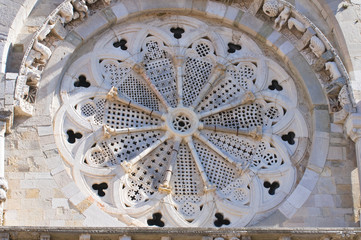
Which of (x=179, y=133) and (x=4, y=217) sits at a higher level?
(x=179, y=133)

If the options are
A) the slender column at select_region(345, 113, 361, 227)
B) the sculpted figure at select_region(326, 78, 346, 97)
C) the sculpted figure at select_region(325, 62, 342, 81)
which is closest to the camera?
the slender column at select_region(345, 113, 361, 227)

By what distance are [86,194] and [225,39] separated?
389 centimetres

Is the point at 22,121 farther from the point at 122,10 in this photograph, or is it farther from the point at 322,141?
the point at 322,141

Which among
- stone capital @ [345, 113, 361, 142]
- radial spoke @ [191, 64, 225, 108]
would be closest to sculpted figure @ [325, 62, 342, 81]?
stone capital @ [345, 113, 361, 142]

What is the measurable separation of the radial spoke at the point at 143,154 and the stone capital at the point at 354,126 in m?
2.92

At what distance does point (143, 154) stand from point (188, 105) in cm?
126

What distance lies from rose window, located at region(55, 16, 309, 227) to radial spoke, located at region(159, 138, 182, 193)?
2 centimetres

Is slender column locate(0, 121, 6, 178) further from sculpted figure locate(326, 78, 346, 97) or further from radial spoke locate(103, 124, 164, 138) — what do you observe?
sculpted figure locate(326, 78, 346, 97)

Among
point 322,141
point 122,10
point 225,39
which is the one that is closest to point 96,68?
point 122,10

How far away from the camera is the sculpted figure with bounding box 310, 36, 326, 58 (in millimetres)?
17641

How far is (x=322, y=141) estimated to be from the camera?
675 inches

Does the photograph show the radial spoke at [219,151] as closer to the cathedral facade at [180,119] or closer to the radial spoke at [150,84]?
the cathedral facade at [180,119]

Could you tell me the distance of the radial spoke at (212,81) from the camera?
17594mm

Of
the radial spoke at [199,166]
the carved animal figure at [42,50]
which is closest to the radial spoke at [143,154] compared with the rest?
the radial spoke at [199,166]
